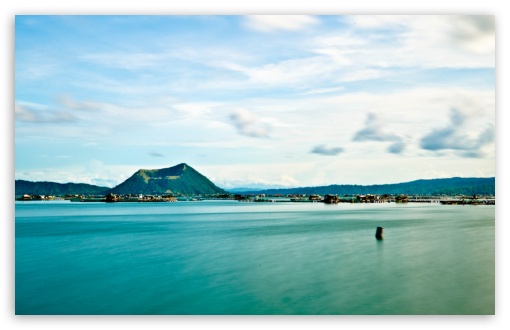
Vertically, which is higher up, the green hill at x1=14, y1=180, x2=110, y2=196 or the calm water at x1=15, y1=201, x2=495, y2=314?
the green hill at x1=14, y1=180, x2=110, y2=196

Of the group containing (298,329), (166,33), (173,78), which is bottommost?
(298,329)

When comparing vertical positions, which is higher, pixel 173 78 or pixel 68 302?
pixel 173 78

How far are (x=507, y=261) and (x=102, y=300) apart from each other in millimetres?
6956

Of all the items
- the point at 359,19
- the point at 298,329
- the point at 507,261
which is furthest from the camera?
the point at 359,19

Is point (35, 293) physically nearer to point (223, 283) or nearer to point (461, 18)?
point (223, 283)

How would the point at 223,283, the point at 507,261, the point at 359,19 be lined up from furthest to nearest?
the point at 223,283 → the point at 359,19 → the point at 507,261

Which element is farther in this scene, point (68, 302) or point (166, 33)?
point (166, 33)

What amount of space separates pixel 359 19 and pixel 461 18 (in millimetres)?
1728

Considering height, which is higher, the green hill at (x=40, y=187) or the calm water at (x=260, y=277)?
the green hill at (x=40, y=187)

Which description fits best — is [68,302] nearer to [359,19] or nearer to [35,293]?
[35,293]

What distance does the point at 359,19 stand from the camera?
8180 mm

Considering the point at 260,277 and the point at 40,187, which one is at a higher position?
the point at 40,187

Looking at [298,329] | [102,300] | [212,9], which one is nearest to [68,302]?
[102,300]

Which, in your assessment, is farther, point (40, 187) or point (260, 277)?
point (40, 187)
